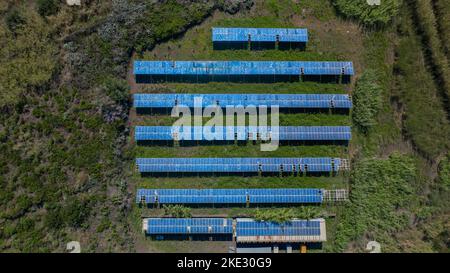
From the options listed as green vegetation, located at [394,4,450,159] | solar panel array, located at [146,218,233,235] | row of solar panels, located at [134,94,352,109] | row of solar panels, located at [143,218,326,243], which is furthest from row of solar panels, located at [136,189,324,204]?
green vegetation, located at [394,4,450,159]

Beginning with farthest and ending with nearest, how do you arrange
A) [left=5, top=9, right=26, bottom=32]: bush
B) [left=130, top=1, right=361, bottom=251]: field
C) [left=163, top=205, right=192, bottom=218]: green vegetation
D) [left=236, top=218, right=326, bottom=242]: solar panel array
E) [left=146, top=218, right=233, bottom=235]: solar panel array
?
1. [left=130, top=1, right=361, bottom=251]: field
2. [left=5, top=9, right=26, bottom=32]: bush
3. [left=163, top=205, right=192, bottom=218]: green vegetation
4. [left=146, top=218, right=233, bottom=235]: solar panel array
5. [left=236, top=218, right=326, bottom=242]: solar panel array

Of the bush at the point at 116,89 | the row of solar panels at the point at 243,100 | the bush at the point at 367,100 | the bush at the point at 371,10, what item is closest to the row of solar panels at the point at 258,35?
the bush at the point at 371,10

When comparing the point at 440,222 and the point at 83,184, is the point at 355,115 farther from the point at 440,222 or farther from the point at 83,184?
the point at 83,184

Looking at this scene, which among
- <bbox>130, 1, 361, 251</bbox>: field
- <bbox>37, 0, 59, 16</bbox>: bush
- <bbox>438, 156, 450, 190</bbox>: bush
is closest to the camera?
<bbox>37, 0, 59, 16</bbox>: bush

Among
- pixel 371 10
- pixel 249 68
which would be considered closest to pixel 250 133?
pixel 249 68

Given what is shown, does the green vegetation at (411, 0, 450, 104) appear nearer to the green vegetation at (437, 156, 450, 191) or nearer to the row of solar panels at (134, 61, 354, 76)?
the green vegetation at (437, 156, 450, 191)

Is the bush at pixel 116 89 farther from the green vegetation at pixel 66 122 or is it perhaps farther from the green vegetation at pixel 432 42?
the green vegetation at pixel 432 42
